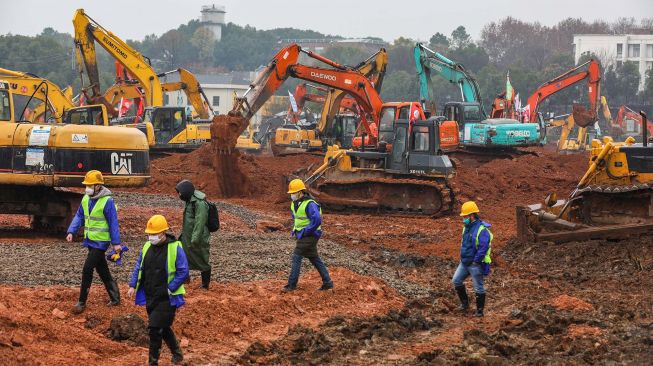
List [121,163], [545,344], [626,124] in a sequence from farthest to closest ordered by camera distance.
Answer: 1. [626,124]
2. [121,163]
3. [545,344]

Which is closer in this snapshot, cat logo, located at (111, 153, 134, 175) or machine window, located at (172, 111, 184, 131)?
cat logo, located at (111, 153, 134, 175)

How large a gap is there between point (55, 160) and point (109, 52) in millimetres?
20769

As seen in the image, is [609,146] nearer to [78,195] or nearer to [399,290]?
[399,290]

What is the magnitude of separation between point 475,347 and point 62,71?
88793mm

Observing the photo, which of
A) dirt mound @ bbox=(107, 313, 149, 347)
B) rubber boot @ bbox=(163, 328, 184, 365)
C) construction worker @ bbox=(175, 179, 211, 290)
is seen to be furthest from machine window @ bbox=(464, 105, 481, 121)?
rubber boot @ bbox=(163, 328, 184, 365)

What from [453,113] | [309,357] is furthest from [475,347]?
[453,113]

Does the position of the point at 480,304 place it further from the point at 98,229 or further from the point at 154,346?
the point at 154,346

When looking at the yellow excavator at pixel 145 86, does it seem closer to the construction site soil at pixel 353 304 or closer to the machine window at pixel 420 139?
the machine window at pixel 420 139

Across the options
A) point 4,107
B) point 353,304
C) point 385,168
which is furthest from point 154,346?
point 385,168

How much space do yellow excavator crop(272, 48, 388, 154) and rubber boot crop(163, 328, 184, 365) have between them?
23042 mm

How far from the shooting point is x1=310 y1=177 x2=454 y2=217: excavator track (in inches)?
1046

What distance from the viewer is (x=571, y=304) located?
14.9 metres

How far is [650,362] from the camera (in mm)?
11188

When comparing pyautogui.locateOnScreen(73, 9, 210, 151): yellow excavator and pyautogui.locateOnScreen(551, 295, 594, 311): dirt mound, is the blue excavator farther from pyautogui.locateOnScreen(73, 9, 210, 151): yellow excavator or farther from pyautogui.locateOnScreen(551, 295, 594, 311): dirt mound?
pyautogui.locateOnScreen(551, 295, 594, 311): dirt mound
